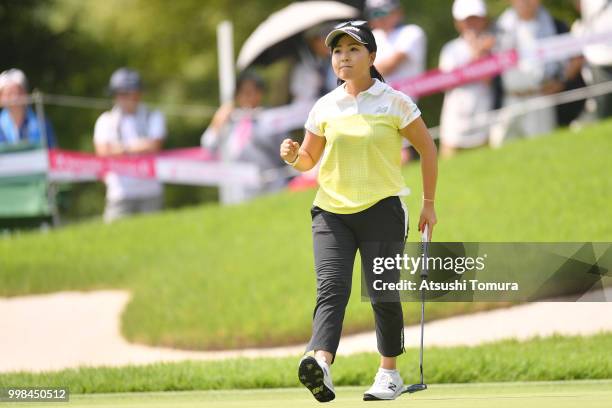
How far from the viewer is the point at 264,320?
11750 millimetres

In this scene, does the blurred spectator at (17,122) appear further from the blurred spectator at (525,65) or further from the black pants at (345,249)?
the black pants at (345,249)

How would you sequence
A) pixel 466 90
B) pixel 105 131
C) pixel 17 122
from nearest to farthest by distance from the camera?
pixel 466 90
pixel 105 131
pixel 17 122

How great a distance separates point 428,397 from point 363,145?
4.61 ft

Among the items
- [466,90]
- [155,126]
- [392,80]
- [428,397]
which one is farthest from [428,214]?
[155,126]

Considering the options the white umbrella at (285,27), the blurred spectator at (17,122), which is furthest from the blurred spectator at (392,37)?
the blurred spectator at (17,122)

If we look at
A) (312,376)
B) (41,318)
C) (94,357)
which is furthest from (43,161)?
(312,376)

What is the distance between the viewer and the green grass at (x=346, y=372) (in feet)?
26.9

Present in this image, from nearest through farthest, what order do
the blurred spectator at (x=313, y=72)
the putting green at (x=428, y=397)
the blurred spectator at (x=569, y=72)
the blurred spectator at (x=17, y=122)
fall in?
1. the putting green at (x=428, y=397)
2. the blurred spectator at (x=569, y=72)
3. the blurred spectator at (x=17, y=122)
4. the blurred spectator at (x=313, y=72)

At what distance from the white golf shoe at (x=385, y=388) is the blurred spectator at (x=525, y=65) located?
7.06 metres

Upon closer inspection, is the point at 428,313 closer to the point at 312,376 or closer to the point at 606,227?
the point at 606,227

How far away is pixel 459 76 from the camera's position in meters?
13.6

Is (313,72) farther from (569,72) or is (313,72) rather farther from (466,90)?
(569,72)

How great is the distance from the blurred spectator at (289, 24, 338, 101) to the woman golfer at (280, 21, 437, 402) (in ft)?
26.4

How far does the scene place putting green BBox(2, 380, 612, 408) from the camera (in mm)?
6359
